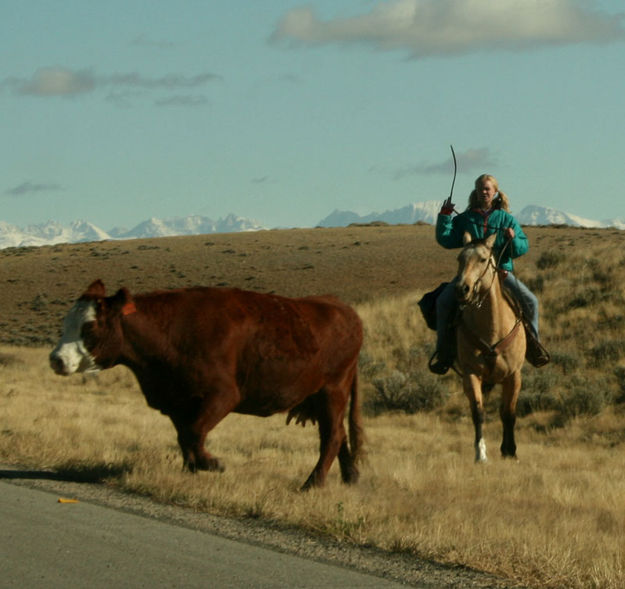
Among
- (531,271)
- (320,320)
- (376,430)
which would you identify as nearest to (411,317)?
(531,271)

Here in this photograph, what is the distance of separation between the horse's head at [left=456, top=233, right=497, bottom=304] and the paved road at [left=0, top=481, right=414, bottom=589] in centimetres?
500

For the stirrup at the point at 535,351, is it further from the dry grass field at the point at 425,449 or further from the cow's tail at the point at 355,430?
the cow's tail at the point at 355,430

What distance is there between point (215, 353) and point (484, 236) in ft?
15.9

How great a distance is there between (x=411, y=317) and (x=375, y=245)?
35.8 meters

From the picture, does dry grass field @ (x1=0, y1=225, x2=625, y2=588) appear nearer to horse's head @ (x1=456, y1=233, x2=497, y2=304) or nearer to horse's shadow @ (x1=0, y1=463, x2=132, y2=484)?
horse's shadow @ (x1=0, y1=463, x2=132, y2=484)

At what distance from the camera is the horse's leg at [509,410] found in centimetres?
1292

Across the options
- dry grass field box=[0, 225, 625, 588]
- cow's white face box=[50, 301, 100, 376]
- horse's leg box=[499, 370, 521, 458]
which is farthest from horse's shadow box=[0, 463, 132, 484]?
horse's leg box=[499, 370, 521, 458]

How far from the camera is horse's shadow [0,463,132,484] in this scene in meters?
9.20

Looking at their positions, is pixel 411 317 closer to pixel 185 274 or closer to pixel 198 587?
pixel 198 587

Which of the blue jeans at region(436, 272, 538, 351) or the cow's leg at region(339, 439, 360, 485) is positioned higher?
the blue jeans at region(436, 272, 538, 351)

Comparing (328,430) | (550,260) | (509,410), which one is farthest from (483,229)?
(550,260)

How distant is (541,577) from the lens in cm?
607

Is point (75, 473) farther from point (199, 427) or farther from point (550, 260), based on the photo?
point (550, 260)

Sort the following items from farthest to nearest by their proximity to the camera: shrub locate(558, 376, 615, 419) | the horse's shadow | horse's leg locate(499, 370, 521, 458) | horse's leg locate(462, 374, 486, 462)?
1. shrub locate(558, 376, 615, 419)
2. horse's leg locate(499, 370, 521, 458)
3. horse's leg locate(462, 374, 486, 462)
4. the horse's shadow
